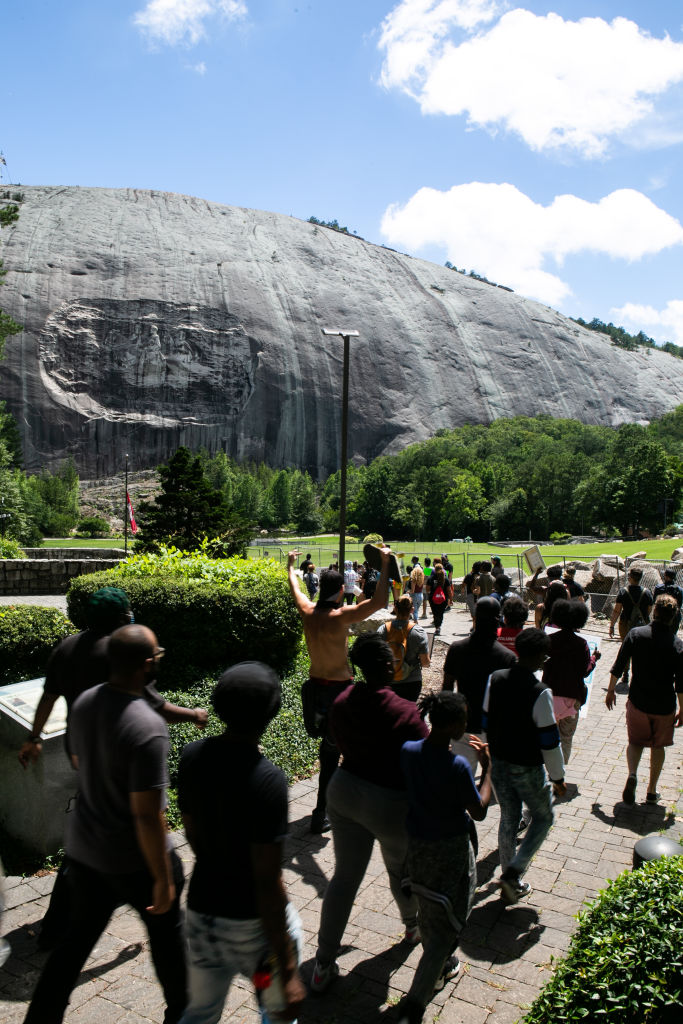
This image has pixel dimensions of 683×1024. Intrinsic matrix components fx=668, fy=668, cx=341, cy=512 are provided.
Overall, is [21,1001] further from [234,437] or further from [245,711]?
[234,437]

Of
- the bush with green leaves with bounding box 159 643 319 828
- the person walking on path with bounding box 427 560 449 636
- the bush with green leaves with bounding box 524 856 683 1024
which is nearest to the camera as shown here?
the bush with green leaves with bounding box 524 856 683 1024

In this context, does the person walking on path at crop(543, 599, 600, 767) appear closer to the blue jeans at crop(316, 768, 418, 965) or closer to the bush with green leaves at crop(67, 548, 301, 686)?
the blue jeans at crop(316, 768, 418, 965)

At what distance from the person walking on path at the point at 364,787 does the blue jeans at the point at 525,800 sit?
99cm

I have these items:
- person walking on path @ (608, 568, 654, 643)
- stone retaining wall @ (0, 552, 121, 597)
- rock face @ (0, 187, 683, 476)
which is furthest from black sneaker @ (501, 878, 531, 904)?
rock face @ (0, 187, 683, 476)

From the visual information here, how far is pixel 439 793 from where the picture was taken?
9.62ft

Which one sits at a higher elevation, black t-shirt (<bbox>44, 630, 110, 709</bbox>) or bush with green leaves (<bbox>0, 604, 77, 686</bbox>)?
black t-shirt (<bbox>44, 630, 110, 709</bbox>)

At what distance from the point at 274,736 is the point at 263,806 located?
4.53 meters

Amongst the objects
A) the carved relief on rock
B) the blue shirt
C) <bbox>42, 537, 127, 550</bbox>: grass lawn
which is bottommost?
<bbox>42, 537, 127, 550</bbox>: grass lawn

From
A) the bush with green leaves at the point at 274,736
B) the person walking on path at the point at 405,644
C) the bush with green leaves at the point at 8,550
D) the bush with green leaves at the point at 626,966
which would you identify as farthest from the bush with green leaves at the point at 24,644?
the bush with green leaves at the point at 8,550

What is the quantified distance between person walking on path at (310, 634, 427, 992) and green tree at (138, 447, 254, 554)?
628 inches

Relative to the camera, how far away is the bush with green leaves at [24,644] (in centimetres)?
698

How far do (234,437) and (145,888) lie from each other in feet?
322

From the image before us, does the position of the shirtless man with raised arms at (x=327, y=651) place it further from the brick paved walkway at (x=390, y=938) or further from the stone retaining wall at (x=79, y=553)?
the stone retaining wall at (x=79, y=553)

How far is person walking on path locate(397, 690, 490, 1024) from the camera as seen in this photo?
291cm
